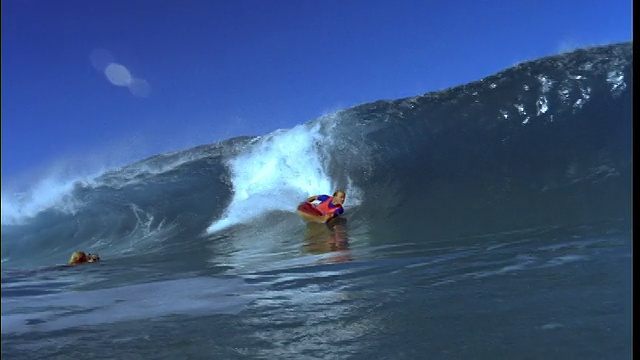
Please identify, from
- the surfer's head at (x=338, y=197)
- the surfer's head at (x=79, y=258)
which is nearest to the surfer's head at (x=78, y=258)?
the surfer's head at (x=79, y=258)

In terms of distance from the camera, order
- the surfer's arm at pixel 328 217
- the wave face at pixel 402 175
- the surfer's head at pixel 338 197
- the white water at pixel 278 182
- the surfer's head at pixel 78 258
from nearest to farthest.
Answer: the surfer's head at pixel 78 258 < the wave face at pixel 402 175 < the white water at pixel 278 182 < the surfer's arm at pixel 328 217 < the surfer's head at pixel 338 197

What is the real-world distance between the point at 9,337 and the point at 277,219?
12.1 feet

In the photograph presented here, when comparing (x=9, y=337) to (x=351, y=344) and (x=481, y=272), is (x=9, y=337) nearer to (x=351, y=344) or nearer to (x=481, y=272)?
(x=351, y=344)

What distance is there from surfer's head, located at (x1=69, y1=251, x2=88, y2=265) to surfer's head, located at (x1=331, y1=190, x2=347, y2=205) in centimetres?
311

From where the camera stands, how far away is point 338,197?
19.0 ft

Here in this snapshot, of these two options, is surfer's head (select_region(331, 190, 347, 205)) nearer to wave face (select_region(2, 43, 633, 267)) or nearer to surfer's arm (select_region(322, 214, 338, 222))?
wave face (select_region(2, 43, 633, 267))

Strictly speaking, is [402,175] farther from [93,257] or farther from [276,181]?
[93,257]

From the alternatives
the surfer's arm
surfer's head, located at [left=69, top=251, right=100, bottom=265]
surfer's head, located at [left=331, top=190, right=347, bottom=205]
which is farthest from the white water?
surfer's head, located at [left=69, top=251, right=100, bottom=265]

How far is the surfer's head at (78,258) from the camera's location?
2.77m

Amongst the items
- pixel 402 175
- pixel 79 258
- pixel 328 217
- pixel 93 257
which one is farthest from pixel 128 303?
pixel 402 175

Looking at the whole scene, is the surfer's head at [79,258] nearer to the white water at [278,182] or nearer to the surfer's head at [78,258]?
the surfer's head at [78,258]

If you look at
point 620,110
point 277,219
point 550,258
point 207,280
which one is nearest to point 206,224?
point 277,219

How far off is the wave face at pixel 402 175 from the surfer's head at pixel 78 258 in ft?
0.17

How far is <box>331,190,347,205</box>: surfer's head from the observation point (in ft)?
18.7
